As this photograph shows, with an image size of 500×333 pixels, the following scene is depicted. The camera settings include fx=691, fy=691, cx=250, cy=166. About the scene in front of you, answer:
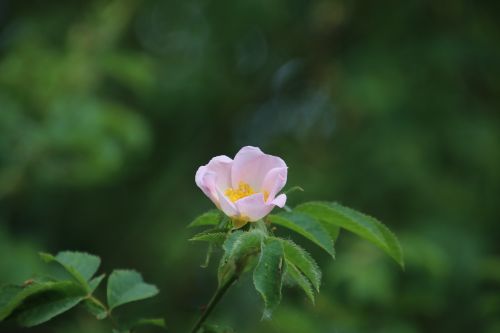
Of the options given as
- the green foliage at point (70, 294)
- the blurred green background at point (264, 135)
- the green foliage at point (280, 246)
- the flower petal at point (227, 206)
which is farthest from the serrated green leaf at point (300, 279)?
the blurred green background at point (264, 135)

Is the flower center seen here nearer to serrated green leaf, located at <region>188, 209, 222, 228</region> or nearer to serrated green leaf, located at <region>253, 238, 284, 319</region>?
serrated green leaf, located at <region>188, 209, 222, 228</region>

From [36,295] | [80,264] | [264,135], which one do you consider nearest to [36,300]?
→ [36,295]

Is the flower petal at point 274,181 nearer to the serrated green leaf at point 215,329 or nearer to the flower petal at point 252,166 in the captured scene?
the flower petal at point 252,166

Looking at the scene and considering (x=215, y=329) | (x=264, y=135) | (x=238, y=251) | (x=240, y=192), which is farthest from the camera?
(x=264, y=135)

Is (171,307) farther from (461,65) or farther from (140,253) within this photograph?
(461,65)

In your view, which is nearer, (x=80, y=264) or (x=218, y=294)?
(x=218, y=294)

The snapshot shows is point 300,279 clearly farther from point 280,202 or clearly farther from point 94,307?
point 94,307
